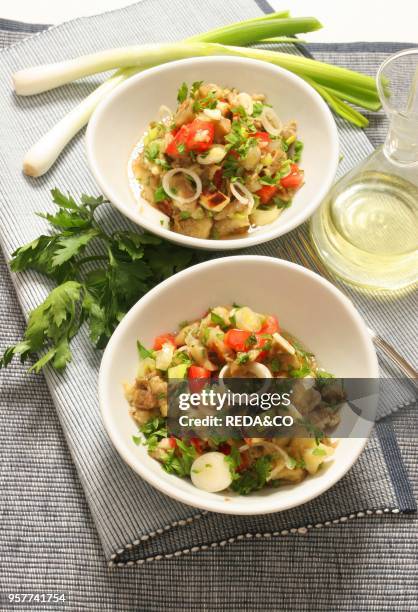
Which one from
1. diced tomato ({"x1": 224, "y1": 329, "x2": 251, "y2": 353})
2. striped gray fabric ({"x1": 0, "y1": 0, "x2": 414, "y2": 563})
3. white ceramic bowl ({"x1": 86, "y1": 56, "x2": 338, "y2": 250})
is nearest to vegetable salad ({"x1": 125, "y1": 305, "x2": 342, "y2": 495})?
diced tomato ({"x1": 224, "y1": 329, "x2": 251, "y2": 353})

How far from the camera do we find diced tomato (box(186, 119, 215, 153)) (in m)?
2.39

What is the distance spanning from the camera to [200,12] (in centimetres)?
311

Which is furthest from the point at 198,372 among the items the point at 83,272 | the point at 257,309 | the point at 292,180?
the point at 292,180

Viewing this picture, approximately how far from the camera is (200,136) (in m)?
2.38

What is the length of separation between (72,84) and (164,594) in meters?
2.05

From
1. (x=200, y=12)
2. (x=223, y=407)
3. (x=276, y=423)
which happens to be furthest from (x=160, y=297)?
(x=200, y=12)

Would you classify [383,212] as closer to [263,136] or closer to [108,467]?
[263,136]

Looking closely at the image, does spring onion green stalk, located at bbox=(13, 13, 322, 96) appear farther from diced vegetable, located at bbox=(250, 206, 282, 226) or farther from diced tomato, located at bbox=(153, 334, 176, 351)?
diced tomato, located at bbox=(153, 334, 176, 351)

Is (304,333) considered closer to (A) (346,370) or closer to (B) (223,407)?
(A) (346,370)

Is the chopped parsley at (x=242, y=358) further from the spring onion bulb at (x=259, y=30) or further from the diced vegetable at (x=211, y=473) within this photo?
the spring onion bulb at (x=259, y=30)

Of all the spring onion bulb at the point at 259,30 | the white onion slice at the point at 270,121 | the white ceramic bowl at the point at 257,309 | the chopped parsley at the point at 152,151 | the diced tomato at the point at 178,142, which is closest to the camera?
the white ceramic bowl at the point at 257,309

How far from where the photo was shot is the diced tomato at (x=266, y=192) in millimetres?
2535

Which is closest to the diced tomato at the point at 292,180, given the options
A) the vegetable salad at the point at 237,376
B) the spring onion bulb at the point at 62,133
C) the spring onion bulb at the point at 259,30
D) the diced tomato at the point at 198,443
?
the vegetable salad at the point at 237,376

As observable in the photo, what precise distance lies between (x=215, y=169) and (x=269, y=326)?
0.66 metres
